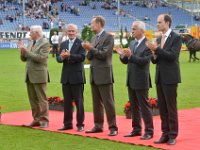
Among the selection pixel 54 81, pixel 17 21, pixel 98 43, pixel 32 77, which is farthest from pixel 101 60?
pixel 17 21

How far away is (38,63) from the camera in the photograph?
500 inches

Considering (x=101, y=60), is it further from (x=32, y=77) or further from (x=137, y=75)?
(x=32, y=77)

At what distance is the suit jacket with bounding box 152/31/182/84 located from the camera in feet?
33.0

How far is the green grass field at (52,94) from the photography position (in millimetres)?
10281

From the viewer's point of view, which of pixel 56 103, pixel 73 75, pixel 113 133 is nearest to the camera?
pixel 113 133

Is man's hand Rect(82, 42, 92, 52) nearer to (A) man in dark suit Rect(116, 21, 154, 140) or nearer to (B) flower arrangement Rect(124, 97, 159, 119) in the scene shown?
(A) man in dark suit Rect(116, 21, 154, 140)

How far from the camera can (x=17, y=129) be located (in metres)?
12.3

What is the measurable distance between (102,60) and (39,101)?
6.95 ft

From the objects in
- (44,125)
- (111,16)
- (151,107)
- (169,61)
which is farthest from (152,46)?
(111,16)

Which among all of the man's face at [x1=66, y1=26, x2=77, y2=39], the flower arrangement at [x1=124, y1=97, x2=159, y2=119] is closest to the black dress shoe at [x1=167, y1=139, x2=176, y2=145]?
the man's face at [x1=66, y1=26, x2=77, y2=39]

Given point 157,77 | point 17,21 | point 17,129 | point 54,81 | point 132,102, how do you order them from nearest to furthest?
point 157,77 → point 132,102 → point 17,129 → point 54,81 → point 17,21

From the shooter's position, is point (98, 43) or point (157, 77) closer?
point (157, 77)

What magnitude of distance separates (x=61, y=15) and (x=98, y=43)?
55.7 meters

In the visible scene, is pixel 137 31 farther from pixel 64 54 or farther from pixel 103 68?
pixel 64 54
